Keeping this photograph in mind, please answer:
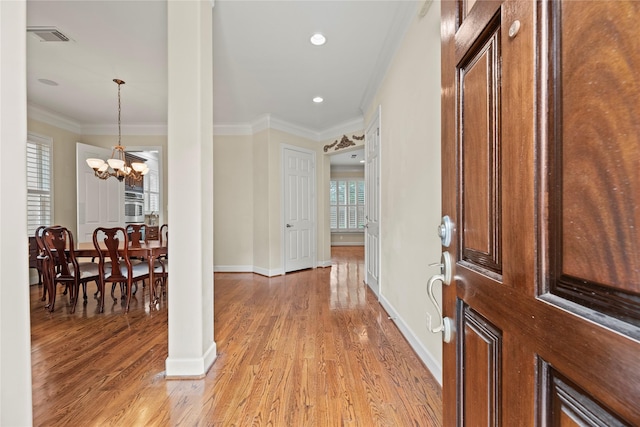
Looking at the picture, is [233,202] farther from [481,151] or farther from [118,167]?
[481,151]

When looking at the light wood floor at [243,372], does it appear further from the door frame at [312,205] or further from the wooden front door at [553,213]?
the door frame at [312,205]

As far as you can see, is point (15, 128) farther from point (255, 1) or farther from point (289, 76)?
point (289, 76)

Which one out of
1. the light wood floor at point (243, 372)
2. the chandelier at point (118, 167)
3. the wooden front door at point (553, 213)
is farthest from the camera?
the chandelier at point (118, 167)

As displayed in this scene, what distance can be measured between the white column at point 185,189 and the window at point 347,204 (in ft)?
23.6

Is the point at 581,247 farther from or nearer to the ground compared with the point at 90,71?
nearer to the ground

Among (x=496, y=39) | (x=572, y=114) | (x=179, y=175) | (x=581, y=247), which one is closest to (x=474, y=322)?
(x=581, y=247)

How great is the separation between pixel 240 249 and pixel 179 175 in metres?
3.49

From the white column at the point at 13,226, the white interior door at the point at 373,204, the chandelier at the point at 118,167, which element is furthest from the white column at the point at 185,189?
the chandelier at the point at 118,167

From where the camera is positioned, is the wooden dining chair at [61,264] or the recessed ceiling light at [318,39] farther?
the wooden dining chair at [61,264]

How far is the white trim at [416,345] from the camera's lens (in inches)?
67.7

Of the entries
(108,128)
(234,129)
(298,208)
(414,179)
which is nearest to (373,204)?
(414,179)

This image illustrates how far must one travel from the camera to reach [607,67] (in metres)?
0.35

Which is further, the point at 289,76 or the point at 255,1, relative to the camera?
the point at 289,76

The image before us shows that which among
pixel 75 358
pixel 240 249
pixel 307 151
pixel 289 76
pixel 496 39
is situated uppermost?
pixel 289 76
